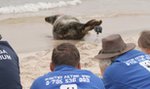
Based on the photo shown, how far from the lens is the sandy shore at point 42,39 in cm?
855

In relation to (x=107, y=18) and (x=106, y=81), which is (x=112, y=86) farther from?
(x=107, y=18)

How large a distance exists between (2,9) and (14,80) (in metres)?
13.4

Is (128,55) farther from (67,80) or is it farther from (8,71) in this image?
(8,71)

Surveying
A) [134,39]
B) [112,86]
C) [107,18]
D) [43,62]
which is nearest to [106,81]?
[112,86]

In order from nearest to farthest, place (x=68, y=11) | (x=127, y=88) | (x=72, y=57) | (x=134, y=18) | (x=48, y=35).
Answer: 1. (x=72, y=57)
2. (x=127, y=88)
3. (x=48, y=35)
4. (x=134, y=18)
5. (x=68, y=11)

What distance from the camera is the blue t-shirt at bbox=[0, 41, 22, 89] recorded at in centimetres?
464

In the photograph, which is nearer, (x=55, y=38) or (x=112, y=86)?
(x=112, y=86)

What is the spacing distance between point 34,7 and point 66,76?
1508 centimetres

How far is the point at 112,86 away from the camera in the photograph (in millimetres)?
4578

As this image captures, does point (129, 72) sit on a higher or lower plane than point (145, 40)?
lower

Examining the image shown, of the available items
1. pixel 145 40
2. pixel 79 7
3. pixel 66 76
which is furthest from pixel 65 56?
pixel 79 7

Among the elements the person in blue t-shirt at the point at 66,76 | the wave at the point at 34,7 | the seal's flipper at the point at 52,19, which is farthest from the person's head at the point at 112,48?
the wave at the point at 34,7

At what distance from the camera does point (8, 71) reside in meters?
4.70

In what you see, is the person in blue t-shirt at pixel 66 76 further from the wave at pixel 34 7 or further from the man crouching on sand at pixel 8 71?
the wave at pixel 34 7
